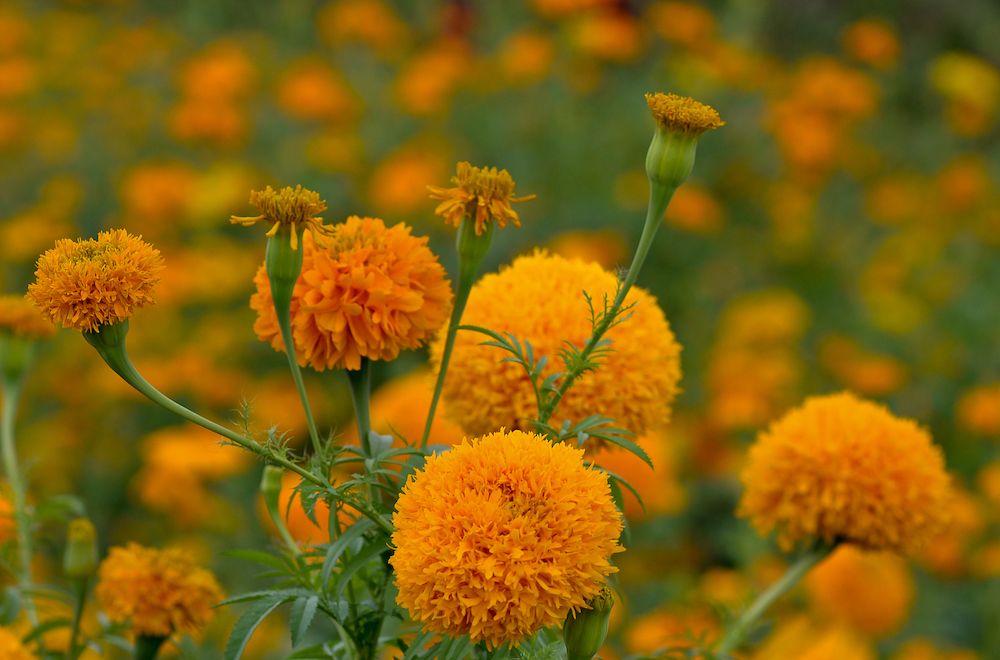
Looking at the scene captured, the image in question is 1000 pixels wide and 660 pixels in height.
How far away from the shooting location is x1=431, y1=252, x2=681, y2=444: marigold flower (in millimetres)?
1209

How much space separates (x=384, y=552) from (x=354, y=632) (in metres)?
0.07

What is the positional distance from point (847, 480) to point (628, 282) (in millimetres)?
526

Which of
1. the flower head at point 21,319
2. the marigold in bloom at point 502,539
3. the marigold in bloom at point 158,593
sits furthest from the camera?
the flower head at point 21,319

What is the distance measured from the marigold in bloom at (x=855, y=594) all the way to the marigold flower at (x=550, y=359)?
135cm

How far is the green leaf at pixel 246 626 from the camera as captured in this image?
942mm

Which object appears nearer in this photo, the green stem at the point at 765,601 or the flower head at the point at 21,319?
the green stem at the point at 765,601

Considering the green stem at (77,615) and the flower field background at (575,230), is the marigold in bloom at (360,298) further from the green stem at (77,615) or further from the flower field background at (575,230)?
the flower field background at (575,230)

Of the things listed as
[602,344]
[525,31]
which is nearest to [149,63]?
[525,31]

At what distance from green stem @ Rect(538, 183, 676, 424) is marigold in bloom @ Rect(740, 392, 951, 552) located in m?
0.44

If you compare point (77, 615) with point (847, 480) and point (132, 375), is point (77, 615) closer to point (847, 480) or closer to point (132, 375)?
point (132, 375)

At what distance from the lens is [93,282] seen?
0.89 metres

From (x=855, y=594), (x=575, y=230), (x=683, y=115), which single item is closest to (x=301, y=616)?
(x=683, y=115)

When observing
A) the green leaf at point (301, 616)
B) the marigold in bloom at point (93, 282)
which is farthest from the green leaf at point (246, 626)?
the marigold in bloom at point (93, 282)

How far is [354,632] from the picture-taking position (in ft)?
3.22
